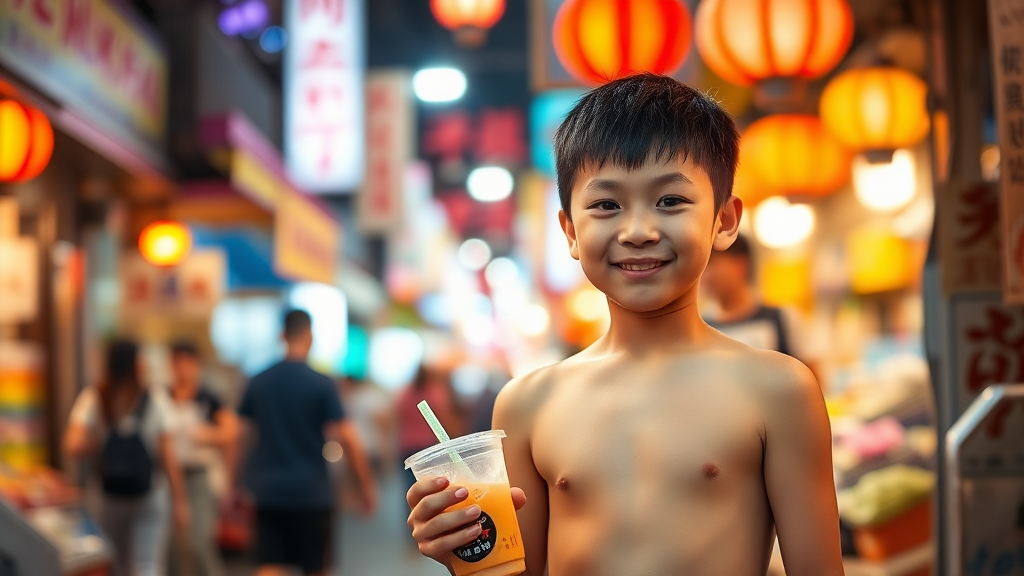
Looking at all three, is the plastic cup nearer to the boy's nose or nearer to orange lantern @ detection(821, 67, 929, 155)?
the boy's nose

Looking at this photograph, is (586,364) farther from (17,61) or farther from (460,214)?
(460,214)

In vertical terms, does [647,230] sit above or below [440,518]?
above

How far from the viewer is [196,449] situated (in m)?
9.04

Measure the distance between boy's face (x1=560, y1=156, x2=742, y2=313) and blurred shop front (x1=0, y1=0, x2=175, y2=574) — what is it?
5.31 metres

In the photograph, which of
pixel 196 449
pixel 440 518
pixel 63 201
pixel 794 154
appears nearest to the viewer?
pixel 440 518

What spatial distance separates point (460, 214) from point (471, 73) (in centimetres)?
318

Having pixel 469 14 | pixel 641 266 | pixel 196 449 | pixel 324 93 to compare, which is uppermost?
pixel 469 14

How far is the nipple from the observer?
198 cm

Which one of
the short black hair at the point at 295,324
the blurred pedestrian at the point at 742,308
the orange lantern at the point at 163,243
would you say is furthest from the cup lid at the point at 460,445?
the orange lantern at the point at 163,243

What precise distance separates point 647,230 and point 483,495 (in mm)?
558

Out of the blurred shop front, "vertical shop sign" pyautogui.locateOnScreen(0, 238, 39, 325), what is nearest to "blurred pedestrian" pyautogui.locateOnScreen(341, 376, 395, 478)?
the blurred shop front

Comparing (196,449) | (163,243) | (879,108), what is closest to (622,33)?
(879,108)

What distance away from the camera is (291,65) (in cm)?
1241

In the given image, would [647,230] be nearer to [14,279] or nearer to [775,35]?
[775,35]
